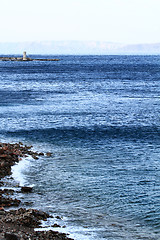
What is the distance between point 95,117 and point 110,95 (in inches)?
876

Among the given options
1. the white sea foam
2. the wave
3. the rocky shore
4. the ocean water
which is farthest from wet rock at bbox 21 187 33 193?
the wave

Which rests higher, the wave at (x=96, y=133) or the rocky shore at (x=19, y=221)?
the wave at (x=96, y=133)

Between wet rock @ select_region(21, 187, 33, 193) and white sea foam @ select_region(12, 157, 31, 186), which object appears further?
white sea foam @ select_region(12, 157, 31, 186)

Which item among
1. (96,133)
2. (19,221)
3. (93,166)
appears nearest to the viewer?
(19,221)

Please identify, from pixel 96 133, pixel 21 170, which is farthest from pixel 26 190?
pixel 96 133

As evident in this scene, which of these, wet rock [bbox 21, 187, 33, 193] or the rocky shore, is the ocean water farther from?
the rocky shore

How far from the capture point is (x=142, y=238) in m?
15.8

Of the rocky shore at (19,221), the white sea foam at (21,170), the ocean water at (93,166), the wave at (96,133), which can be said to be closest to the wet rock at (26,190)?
the rocky shore at (19,221)

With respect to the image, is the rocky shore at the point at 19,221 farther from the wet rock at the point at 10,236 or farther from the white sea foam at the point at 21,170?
the white sea foam at the point at 21,170

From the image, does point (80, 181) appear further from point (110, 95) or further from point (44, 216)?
point (110, 95)

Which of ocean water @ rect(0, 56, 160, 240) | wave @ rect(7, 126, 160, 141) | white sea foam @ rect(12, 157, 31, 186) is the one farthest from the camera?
wave @ rect(7, 126, 160, 141)

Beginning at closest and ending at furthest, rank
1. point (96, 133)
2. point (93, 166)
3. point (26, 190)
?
point (26, 190), point (93, 166), point (96, 133)

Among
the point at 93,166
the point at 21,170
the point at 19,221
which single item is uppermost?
the point at 19,221

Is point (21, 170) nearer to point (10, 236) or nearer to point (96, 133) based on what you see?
point (10, 236)
